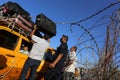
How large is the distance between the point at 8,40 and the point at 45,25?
3.87ft

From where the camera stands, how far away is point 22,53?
20.9 ft

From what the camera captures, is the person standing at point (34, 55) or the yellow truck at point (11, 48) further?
the person standing at point (34, 55)

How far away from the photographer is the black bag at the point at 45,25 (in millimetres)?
6542

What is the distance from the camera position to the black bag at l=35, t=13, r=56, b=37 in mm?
6542

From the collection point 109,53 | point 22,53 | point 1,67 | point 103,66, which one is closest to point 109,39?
point 109,53

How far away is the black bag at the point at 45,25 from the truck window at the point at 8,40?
774 millimetres

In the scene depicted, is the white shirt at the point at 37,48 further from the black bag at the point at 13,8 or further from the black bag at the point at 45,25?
the black bag at the point at 13,8

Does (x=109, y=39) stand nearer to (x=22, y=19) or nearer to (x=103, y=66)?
(x=103, y=66)

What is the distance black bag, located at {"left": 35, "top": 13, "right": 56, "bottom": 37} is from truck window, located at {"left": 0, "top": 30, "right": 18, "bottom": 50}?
2.54 feet

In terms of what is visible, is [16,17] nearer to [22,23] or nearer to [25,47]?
[22,23]

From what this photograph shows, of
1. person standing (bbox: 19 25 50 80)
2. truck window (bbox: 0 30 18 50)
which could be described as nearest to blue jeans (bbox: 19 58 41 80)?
person standing (bbox: 19 25 50 80)

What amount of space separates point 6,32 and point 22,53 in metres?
0.77

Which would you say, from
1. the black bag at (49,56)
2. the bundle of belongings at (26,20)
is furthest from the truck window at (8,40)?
the black bag at (49,56)

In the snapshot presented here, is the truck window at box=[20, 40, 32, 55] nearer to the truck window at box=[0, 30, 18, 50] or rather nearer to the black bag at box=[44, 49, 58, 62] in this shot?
the truck window at box=[0, 30, 18, 50]
